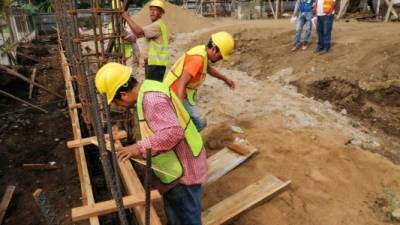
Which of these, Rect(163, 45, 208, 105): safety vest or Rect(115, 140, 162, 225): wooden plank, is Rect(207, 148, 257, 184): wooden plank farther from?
Rect(115, 140, 162, 225): wooden plank

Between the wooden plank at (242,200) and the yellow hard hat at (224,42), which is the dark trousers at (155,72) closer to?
the yellow hard hat at (224,42)

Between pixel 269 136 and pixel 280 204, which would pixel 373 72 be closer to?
pixel 269 136

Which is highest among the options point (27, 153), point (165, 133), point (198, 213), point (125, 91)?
point (125, 91)

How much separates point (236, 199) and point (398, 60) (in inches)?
216

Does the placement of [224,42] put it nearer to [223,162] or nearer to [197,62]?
[197,62]

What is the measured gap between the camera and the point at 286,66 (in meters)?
9.52

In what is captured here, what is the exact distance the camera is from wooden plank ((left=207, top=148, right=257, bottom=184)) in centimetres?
467

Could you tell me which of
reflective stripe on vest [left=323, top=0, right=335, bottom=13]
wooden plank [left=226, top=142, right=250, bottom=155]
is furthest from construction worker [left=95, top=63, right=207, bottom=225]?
reflective stripe on vest [left=323, top=0, right=335, bottom=13]

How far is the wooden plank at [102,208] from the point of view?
2.48 m

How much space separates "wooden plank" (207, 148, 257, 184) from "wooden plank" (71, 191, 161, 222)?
2051mm

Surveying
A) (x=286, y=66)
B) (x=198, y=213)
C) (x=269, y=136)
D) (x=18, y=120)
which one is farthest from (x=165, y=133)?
(x=286, y=66)

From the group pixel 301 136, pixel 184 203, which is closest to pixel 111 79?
pixel 184 203

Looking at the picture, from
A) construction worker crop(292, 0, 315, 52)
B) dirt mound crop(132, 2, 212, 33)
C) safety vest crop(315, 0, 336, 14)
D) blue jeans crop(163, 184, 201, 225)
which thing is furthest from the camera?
dirt mound crop(132, 2, 212, 33)

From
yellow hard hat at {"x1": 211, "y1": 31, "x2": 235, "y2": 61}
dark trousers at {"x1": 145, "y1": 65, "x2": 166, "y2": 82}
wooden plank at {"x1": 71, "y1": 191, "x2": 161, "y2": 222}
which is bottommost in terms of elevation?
wooden plank at {"x1": 71, "y1": 191, "x2": 161, "y2": 222}
